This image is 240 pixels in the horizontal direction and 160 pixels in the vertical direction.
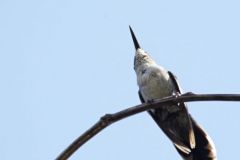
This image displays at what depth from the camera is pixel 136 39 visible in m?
8.71

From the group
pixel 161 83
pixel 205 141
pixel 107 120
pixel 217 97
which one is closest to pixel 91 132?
pixel 107 120

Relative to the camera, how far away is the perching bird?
15.5ft

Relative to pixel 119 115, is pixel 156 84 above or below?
above

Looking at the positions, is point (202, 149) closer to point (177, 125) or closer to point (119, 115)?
point (177, 125)

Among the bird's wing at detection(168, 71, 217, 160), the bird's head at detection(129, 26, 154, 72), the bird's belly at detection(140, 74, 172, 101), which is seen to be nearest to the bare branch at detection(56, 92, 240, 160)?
the bird's wing at detection(168, 71, 217, 160)

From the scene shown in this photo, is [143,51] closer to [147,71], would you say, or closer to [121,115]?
[147,71]

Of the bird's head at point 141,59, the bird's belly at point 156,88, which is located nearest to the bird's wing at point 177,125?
the bird's belly at point 156,88

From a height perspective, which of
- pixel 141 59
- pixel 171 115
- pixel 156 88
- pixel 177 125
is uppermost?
pixel 141 59

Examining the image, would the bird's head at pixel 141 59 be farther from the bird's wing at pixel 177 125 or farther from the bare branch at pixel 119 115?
the bare branch at pixel 119 115

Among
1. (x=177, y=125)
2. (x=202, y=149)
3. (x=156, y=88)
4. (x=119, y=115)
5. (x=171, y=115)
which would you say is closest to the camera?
(x=119, y=115)

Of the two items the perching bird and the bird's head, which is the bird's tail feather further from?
the bird's head

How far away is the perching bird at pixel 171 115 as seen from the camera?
4719 millimetres

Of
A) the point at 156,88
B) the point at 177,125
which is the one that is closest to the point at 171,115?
the point at 177,125

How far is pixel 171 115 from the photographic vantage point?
20.6 ft
